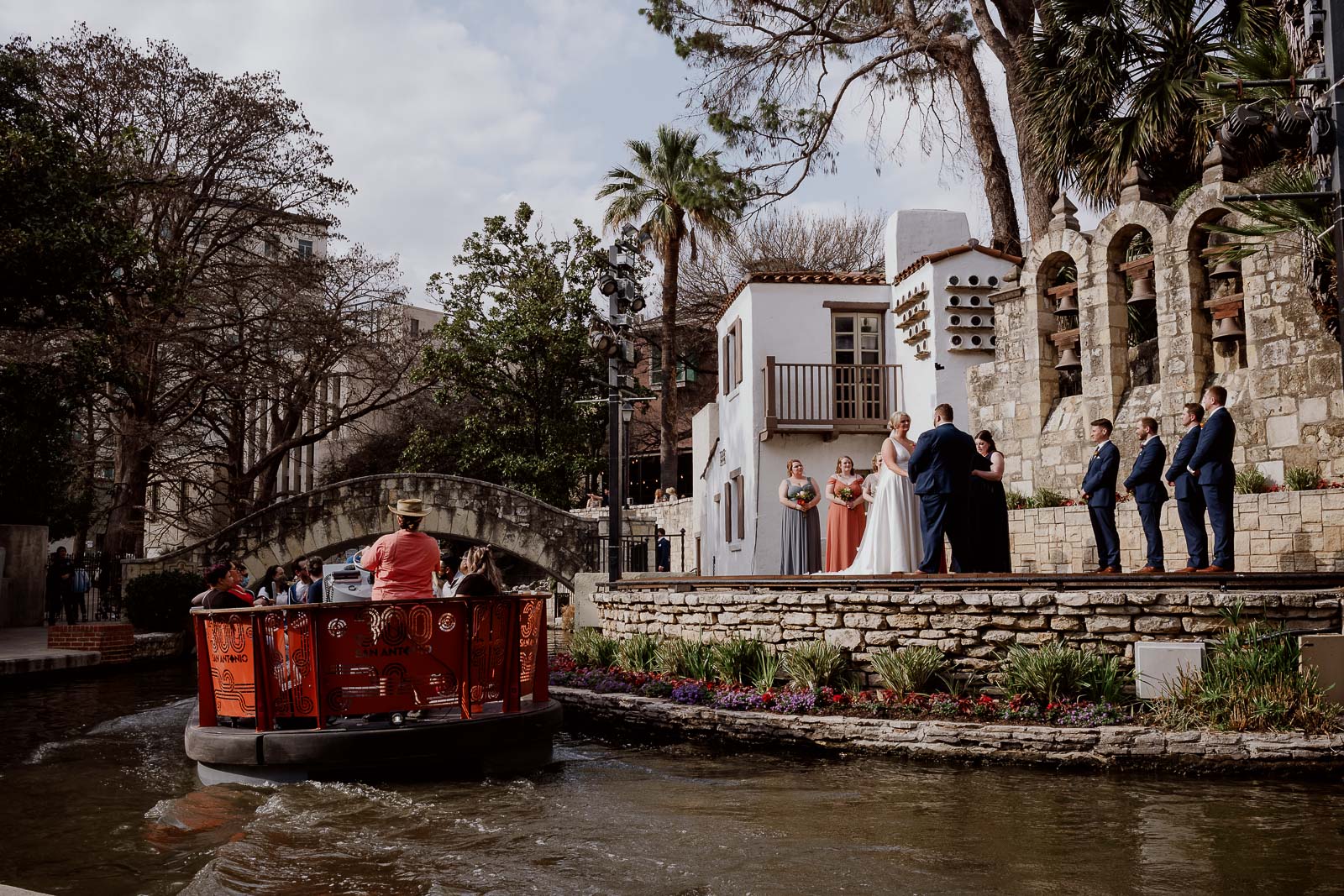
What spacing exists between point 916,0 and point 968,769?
732 inches

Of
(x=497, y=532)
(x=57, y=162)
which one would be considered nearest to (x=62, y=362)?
(x=57, y=162)

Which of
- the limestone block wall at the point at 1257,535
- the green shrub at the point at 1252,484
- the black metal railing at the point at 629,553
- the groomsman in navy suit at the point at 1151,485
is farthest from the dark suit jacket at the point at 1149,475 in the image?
the black metal railing at the point at 629,553

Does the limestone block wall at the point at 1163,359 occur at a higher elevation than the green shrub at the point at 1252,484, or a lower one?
higher

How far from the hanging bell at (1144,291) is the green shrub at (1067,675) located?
7223 mm

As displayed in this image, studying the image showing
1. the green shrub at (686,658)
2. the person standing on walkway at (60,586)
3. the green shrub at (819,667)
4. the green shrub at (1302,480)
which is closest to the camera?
the green shrub at (819,667)

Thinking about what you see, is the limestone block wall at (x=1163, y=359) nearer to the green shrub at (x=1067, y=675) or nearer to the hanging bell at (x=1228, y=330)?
the hanging bell at (x=1228, y=330)

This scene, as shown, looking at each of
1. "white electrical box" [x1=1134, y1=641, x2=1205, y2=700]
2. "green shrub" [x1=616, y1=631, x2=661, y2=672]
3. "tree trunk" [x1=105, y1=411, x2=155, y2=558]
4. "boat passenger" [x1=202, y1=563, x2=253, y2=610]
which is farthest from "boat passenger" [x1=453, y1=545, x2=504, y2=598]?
"tree trunk" [x1=105, y1=411, x2=155, y2=558]

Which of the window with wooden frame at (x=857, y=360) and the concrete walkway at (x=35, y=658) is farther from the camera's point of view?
the window with wooden frame at (x=857, y=360)

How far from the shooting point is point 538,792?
28.2 ft

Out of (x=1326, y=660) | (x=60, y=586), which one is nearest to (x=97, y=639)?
(x=60, y=586)

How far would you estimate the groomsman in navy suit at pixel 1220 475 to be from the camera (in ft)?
34.9

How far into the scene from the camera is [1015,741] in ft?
31.1

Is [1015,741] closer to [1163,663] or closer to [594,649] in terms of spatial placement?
[1163,663]

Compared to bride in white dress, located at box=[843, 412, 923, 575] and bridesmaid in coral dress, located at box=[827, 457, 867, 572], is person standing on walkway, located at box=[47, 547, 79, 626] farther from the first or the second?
bride in white dress, located at box=[843, 412, 923, 575]
